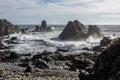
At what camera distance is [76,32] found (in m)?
138

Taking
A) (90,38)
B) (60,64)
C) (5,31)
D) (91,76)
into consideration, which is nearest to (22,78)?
(91,76)

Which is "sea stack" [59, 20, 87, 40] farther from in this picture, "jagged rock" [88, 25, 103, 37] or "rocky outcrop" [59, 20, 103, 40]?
"jagged rock" [88, 25, 103, 37]

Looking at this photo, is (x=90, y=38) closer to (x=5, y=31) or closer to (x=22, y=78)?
(x=5, y=31)

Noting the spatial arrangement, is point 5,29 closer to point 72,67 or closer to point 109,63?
point 72,67

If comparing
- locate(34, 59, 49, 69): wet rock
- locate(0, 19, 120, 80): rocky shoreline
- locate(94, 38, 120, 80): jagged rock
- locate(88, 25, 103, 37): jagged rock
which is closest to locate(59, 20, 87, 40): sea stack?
locate(88, 25, 103, 37): jagged rock

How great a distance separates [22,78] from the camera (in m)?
38.8

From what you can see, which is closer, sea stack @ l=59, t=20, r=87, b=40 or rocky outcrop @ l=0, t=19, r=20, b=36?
sea stack @ l=59, t=20, r=87, b=40

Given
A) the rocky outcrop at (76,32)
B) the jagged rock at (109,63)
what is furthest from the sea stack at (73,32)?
the jagged rock at (109,63)

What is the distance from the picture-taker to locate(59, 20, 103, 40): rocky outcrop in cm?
13588

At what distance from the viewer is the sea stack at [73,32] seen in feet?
445

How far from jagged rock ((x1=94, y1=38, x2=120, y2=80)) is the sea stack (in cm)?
10757

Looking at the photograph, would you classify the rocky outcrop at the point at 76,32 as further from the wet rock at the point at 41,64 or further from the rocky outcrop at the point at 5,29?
the wet rock at the point at 41,64

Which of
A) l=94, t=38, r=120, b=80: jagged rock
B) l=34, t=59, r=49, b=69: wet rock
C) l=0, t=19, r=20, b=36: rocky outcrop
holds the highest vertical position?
l=94, t=38, r=120, b=80: jagged rock

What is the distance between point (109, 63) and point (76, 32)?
113 m
